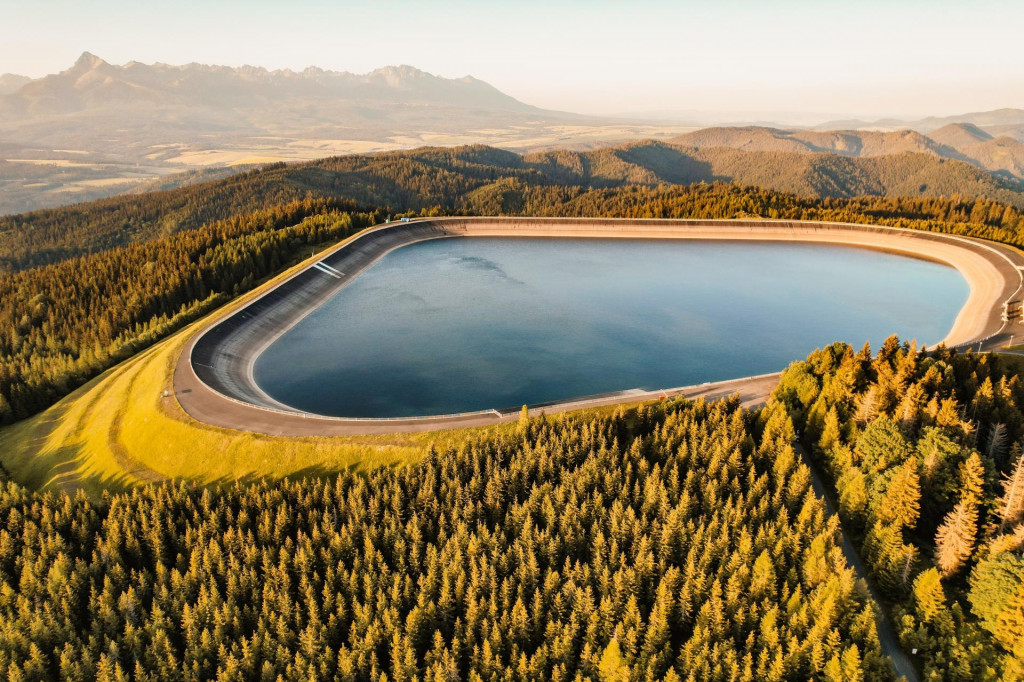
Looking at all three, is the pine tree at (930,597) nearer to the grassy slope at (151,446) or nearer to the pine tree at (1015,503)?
the pine tree at (1015,503)

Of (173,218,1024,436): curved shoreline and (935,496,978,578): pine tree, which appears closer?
(935,496,978,578): pine tree

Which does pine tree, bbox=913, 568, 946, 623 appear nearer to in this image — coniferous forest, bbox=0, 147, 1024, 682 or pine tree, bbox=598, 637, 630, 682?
coniferous forest, bbox=0, 147, 1024, 682

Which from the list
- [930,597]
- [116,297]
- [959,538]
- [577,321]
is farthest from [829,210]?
[116,297]

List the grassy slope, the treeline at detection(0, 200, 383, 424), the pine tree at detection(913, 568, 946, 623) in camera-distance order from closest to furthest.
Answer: the pine tree at detection(913, 568, 946, 623) < the grassy slope < the treeline at detection(0, 200, 383, 424)

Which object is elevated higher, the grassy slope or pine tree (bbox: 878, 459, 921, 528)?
pine tree (bbox: 878, 459, 921, 528)

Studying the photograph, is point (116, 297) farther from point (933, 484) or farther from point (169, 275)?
point (933, 484)

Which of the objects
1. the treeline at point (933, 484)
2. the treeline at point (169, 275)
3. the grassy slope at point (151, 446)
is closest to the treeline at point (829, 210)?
the treeline at point (169, 275)

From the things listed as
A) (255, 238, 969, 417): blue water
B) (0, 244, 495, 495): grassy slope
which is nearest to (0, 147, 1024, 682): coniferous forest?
(0, 244, 495, 495): grassy slope
